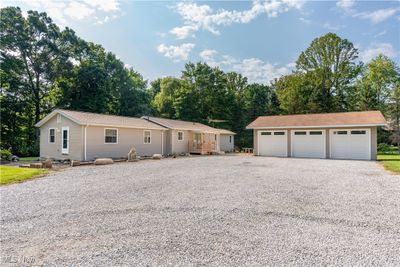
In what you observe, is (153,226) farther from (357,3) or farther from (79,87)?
(79,87)

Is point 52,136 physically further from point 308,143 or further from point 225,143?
point 308,143

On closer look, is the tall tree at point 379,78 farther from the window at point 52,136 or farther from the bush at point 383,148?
the window at point 52,136

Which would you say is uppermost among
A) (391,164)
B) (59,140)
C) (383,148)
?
(59,140)

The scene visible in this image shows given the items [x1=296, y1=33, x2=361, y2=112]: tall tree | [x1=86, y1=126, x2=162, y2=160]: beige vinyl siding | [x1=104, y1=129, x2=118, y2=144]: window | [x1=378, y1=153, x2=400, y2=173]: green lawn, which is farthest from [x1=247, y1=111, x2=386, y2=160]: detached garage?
[x1=296, y1=33, x2=361, y2=112]: tall tree

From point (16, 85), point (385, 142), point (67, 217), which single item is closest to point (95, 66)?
point (16, 85)

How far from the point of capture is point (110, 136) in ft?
55.7

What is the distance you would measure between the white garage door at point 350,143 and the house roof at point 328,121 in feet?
2.09

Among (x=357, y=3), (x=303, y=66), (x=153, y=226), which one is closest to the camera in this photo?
(x=153, y=226)

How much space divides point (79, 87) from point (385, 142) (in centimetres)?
3603

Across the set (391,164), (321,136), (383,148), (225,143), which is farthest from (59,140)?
(383,148)

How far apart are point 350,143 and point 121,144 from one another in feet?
53.7

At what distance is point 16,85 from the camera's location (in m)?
24.4

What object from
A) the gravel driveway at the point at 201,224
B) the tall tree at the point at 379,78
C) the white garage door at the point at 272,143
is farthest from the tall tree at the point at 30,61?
the tall tree at the point at 379,78

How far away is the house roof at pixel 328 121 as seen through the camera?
17.8m
